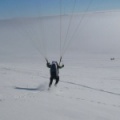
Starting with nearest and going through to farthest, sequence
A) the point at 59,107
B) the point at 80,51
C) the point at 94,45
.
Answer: the point at 59,107, the point at 80,51, the point at 94,45

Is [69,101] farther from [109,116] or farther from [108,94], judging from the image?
[108,94]

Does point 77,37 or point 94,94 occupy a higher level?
point 77,37

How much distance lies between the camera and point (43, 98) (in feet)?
28.5

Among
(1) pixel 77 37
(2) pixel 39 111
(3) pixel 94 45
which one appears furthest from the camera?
(1) pixel 77 37

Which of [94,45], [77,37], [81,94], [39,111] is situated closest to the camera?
[39,111]

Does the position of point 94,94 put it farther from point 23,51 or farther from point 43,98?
point 23,51

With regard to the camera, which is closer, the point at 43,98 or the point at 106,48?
the point at 43,98

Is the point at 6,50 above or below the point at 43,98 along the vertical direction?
above

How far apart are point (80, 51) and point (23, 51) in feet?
25.4

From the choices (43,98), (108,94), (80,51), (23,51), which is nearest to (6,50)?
(23,51)

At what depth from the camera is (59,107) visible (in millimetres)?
7715

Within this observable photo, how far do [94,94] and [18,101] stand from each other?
4.58 metres

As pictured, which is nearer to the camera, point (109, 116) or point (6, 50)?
point (109, 116)

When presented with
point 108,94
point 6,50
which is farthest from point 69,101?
point 6,50
